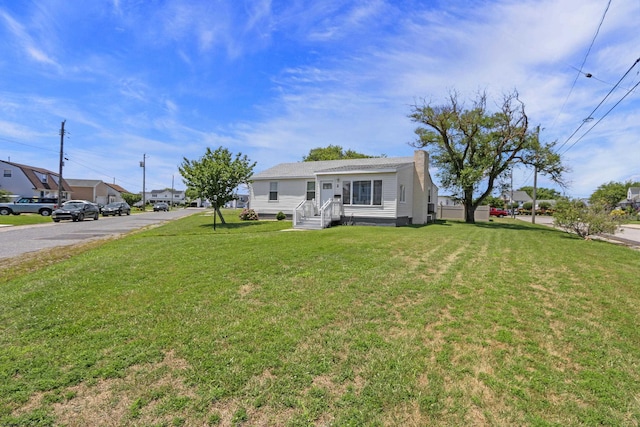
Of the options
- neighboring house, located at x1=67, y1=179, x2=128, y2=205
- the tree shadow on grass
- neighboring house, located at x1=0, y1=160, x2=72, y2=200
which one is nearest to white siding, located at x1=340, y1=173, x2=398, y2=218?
the tree shadow on grass


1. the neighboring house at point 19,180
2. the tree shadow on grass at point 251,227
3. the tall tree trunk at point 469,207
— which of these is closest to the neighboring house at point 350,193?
the tree shadow on grass at point 251,227

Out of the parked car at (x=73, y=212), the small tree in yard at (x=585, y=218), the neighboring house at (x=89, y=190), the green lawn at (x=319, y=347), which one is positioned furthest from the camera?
the neighboring house at (x=89, y=190)

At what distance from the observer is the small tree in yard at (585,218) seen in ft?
44.3

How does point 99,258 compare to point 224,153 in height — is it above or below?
below

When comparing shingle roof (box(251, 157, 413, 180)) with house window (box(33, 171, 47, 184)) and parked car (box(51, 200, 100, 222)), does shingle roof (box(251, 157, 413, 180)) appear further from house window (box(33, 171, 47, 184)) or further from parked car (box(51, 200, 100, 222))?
house window (box(33, 171, 47, 184))

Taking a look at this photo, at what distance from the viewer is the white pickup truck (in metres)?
30.1

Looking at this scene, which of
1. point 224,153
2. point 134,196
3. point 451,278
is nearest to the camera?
point 451,278

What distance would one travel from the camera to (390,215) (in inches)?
679

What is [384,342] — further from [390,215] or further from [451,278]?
[390,215]

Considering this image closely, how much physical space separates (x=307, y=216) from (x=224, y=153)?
22.4 feet

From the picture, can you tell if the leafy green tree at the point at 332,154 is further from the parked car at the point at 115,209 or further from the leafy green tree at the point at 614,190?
the leafy green tree at the point at 614,190

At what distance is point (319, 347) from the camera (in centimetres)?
365

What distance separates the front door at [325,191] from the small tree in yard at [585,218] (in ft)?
36.1

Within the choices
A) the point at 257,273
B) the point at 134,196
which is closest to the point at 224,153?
the point at 257,273
